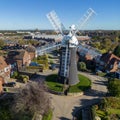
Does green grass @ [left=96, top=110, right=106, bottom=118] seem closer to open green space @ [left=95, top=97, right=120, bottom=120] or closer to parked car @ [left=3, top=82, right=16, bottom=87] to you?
open green space @ [left=95, top=97, right=120, bottom=120]

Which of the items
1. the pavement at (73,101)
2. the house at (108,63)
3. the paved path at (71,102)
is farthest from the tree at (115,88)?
the house at (108,63)

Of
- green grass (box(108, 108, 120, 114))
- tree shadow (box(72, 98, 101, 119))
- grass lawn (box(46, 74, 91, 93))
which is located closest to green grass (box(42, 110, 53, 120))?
tree shadow (box(72, 98, 101, 119))

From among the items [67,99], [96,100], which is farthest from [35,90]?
[96,100]

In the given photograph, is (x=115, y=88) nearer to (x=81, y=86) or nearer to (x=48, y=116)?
(x=81, y=86)

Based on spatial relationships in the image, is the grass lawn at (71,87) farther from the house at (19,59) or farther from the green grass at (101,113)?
the house at (19,59)

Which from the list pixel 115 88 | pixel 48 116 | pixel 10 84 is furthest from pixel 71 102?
pixel 10 84

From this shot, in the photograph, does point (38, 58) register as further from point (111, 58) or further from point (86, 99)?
point (86, 99)

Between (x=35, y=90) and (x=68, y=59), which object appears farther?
(x=68, y=59)
